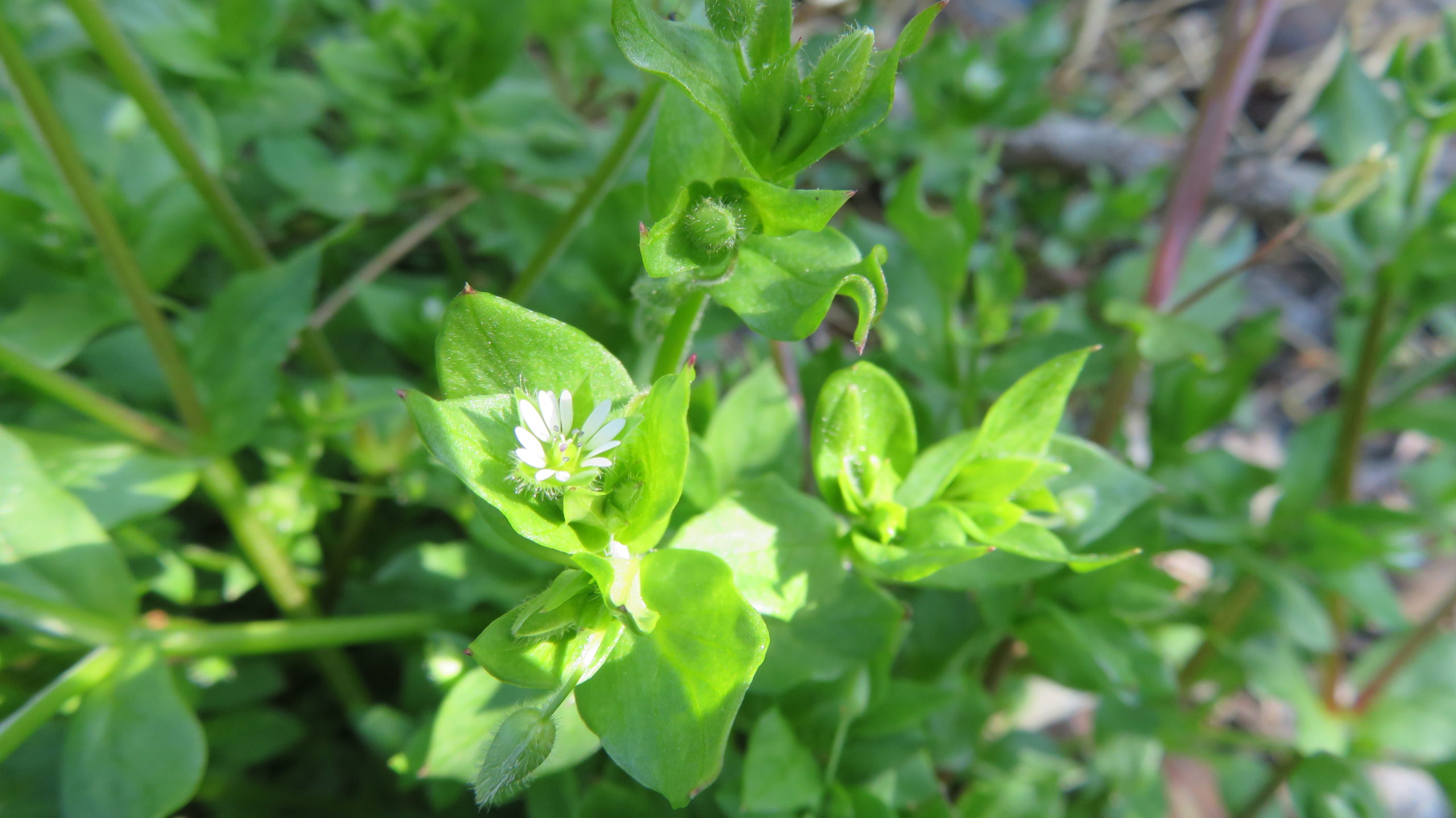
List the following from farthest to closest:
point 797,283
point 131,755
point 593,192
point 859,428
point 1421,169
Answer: point 1421,169, point 593,192, point 131,755, point 859,428, point 797,283

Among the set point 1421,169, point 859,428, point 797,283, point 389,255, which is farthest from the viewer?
point 389,255

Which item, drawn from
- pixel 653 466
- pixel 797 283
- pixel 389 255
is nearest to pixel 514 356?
pixel 653 466

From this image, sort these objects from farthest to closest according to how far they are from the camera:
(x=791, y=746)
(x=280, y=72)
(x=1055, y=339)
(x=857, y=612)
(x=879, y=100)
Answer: (x=280, y=72) → (x=1055, y=339) → (x=791, y=746) → (x=857, y=612) → (x=879, y=100)

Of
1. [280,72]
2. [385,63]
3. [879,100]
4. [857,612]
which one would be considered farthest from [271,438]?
[879,100]

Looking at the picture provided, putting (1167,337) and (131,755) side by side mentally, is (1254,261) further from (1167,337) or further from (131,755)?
(131,755)

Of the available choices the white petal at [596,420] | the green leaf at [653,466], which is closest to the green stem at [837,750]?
the green leaf at [653,466]

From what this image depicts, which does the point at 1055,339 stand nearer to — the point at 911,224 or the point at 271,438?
the point at 911,224

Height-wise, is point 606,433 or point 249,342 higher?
point 606,433
